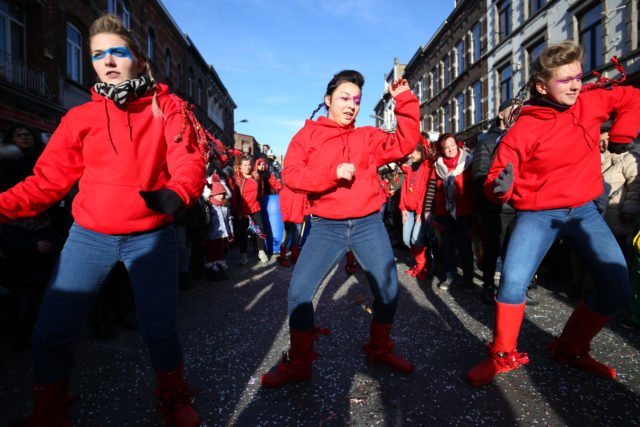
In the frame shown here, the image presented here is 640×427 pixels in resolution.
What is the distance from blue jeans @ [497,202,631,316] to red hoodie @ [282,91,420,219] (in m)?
0.89

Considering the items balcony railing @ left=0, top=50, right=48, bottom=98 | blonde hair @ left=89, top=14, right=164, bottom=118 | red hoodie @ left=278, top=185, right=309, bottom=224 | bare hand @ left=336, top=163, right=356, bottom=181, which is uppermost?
balcony railing @ left=0, top=50, right=48, bottom=98

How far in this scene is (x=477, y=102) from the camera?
Result: 21.7 m

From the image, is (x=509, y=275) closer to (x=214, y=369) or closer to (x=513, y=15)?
(x=214, y=369)

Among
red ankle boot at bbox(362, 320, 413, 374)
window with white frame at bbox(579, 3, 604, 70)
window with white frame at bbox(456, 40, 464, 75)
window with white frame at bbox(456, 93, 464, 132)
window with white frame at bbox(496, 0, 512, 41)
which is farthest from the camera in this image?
window with white frame at bbox(456, 93, 464, 132)

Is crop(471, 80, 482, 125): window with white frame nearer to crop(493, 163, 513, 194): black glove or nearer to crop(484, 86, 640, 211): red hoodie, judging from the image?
crop(484, 86, 640, 211): red hoodie

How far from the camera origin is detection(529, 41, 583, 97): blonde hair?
228 centimetres

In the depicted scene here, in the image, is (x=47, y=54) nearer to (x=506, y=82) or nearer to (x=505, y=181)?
(x=505, y=181)

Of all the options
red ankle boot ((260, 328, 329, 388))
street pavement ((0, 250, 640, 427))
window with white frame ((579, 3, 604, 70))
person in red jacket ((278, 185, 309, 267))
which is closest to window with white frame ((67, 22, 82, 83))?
person in red jacket ((278, 185, 309, 267))

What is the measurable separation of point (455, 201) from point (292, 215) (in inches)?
112

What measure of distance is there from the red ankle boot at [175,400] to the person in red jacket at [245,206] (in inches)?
195

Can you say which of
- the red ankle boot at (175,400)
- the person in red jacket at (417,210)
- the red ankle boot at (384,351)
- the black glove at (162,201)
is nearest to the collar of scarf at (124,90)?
the black glove at (162,201)

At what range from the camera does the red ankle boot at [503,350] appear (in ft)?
7.75

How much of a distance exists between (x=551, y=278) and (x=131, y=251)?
17.6ft

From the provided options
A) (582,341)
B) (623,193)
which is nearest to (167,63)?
(623,193)
